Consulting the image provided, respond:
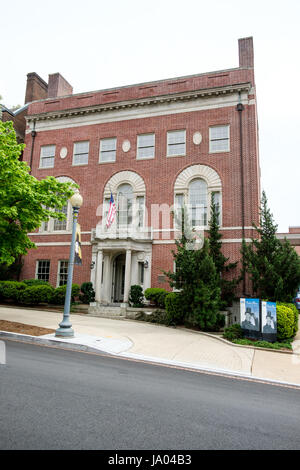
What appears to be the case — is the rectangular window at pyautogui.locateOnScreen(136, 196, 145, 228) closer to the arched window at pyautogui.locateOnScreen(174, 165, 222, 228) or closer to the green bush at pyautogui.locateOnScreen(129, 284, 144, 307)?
the arched window at pyautogui.locateOnScreen(174, 165, 222, 228)

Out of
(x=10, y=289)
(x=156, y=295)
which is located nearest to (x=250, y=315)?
(x=156, y=295)

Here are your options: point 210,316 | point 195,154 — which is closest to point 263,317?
point 210,316

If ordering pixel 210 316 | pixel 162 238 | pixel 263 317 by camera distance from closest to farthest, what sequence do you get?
1. pixel 263 317
2. pixel 210 316
3. pixel 162 238

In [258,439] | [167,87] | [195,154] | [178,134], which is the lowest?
[258,439]

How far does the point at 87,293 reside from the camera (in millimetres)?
18188

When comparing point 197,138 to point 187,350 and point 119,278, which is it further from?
point 187,350

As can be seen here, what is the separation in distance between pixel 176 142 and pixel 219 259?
316 inches

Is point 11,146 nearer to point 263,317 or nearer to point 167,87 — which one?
point 263,317

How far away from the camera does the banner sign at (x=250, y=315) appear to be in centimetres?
1148

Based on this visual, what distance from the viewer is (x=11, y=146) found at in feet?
38.5

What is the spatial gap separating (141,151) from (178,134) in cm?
256

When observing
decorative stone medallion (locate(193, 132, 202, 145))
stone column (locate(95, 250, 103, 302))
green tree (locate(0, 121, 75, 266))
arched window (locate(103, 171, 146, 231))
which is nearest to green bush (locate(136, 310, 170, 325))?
stone column (locate(95, 250, 103, 302))

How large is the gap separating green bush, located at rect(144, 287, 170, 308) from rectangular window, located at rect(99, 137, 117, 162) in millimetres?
9110

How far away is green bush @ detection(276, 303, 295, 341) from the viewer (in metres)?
11.3
